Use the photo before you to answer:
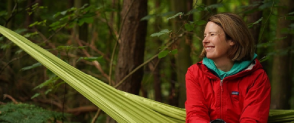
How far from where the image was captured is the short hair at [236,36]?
134 cm

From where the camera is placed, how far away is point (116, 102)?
4.41 ft

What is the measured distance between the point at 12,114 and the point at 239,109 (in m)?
1.36

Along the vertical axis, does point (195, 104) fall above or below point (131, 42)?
below

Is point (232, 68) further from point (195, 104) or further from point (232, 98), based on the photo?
point (195, 104)

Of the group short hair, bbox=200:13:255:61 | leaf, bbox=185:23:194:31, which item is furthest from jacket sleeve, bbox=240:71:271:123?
leaf, bbox=185:23:194:31

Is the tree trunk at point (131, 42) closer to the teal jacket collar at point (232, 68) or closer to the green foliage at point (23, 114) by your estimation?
the green foliage at point (23, 114)

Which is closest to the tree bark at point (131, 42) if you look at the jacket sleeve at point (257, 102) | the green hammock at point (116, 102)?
the green hammock at point (116, 102)

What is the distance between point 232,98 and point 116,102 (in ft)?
1.78

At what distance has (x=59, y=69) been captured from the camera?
4.66 ft

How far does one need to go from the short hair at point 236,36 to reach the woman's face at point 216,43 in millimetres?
19

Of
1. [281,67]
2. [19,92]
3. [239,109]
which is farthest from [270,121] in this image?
[19,92]

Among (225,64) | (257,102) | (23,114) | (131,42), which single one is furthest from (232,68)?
(23,114)

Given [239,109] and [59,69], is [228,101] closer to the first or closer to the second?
[239,109]

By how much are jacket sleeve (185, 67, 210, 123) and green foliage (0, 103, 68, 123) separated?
97cm
